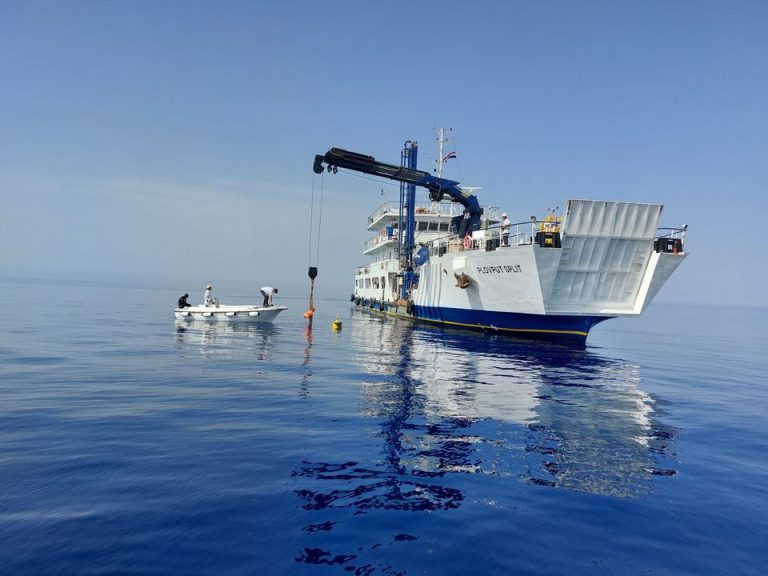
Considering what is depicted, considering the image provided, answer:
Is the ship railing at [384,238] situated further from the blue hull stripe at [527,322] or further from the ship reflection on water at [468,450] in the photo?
the ship reflection on water at [468,450]

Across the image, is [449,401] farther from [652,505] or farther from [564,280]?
[564,280]

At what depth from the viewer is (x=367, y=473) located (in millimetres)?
7805

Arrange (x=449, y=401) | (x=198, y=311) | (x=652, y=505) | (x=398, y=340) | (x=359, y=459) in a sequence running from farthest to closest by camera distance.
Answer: (x=198, y=311) < (x=398, y=340) < (x=449, y=401) < (x=359, y=459) < (x=652, y=505)

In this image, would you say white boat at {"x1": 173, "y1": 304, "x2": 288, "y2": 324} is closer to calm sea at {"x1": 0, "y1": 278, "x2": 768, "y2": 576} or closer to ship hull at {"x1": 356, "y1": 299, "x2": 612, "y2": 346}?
ship hull at {"x1": 356, "y1": 299, "x2": 612, "y2": 346}

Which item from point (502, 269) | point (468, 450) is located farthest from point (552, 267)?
point (468, 450)

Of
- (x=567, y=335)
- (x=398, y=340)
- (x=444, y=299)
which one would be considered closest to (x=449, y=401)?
(x=398, y=340)

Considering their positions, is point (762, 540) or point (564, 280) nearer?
point (762, 540)

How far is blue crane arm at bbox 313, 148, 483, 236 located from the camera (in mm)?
34375

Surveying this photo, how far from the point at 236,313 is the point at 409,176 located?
1625cm

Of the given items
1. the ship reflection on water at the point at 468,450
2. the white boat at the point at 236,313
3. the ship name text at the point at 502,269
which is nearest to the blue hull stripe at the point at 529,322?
the ship name text at the point at 502,269

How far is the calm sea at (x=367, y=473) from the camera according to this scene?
5523mm

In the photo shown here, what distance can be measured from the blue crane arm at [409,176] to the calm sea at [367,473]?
20529mm

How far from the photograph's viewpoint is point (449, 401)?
13.4 m

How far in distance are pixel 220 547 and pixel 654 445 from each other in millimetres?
9210
